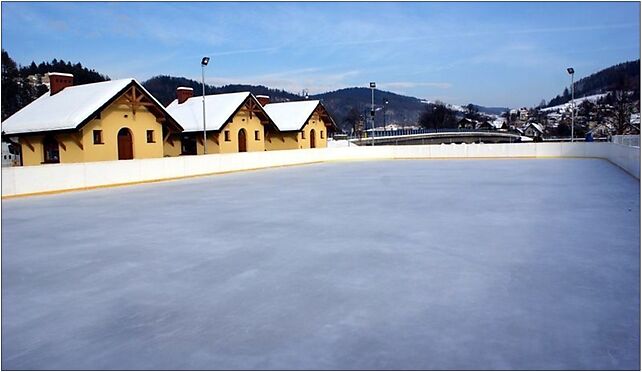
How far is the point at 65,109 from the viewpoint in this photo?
23.0 meters

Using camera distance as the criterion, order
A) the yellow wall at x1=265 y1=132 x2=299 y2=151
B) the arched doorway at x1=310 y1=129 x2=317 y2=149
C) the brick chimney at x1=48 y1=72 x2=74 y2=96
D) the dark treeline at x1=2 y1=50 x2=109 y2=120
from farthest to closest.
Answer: the dark treeline at x1=2 y1=50 x2=109 y2=120 < the arched doorway at x1=310 y1=129 x2=317 y2=149 < the yellow wall at x1=265 y1=132 x2=299 y2=151 < the brick chimney at x1=48 y1=72 x2=74 y2=96

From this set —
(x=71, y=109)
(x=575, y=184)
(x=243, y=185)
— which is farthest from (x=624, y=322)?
(x=71, y=109)

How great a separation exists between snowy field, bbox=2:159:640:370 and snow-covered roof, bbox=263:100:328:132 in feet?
90.3

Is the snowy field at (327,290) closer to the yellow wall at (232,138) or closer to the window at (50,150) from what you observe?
the window at (50,150)

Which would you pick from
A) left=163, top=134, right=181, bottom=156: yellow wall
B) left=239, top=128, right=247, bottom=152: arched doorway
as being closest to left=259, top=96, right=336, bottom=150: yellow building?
left=239, top=128, right=247, bottom=152: arched doorway

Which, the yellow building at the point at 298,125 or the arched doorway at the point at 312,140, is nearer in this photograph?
the yellow building at the point at 298,125

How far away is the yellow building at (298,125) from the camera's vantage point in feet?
A: 122

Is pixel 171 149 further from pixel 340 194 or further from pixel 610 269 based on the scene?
pixel 610 269

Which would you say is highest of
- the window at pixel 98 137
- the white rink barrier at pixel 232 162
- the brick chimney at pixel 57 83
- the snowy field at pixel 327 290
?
the brick chimney at pixel 57 83

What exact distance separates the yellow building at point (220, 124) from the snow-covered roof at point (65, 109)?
617 cm

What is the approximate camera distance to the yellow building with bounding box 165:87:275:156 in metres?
30.2

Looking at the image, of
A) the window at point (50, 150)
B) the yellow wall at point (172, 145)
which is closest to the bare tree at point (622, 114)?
the yellow wall at point (172, 145)

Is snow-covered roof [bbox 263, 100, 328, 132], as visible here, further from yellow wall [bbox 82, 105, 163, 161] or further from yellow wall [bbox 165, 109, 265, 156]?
yellow wall [bbox 82, 105, 163, 161]

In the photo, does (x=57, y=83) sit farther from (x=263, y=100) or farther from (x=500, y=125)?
(x=500, y=125)
